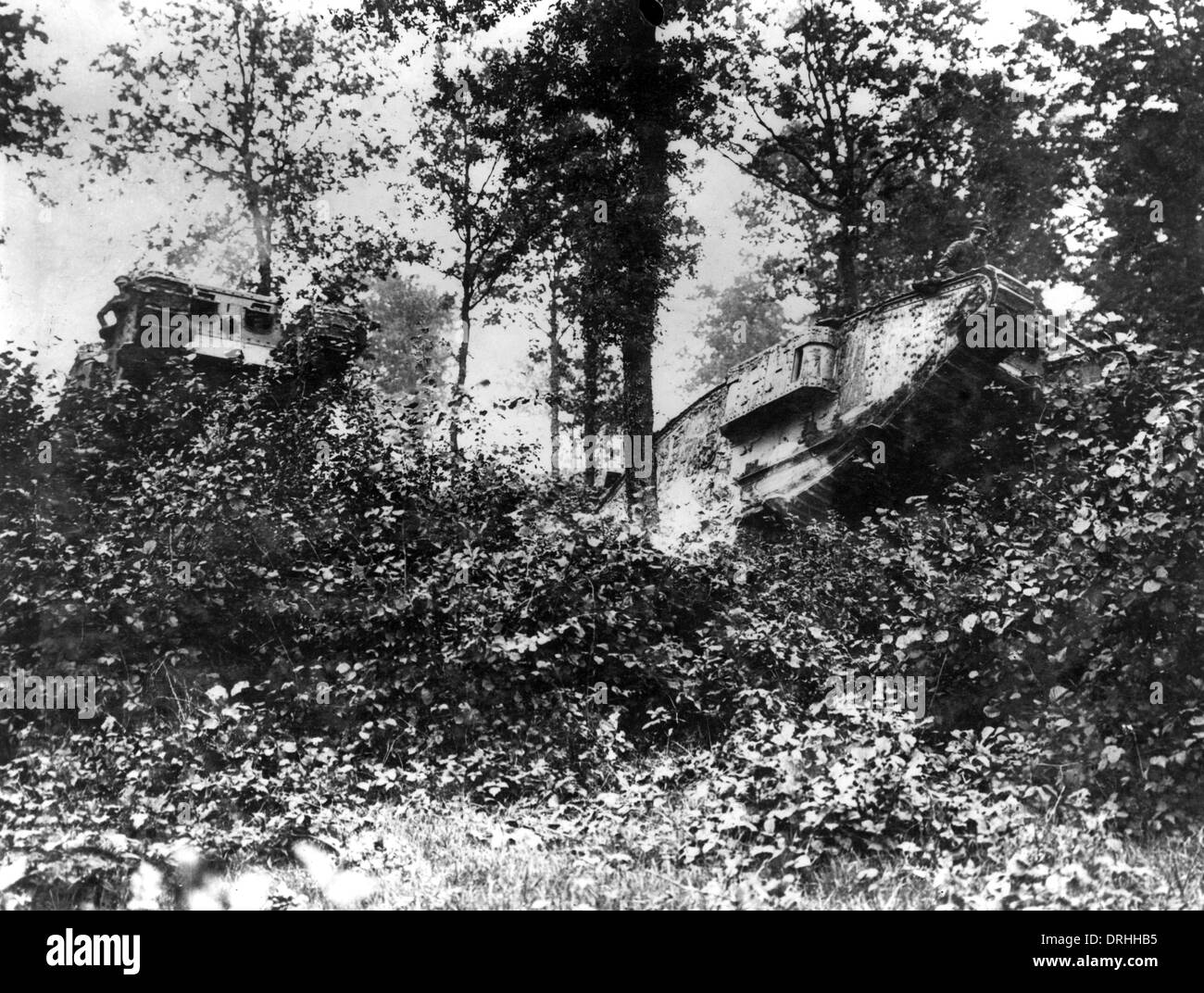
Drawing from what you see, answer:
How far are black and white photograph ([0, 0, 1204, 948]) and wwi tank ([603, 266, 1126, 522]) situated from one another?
0.06m

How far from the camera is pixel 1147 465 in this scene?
5289 mm

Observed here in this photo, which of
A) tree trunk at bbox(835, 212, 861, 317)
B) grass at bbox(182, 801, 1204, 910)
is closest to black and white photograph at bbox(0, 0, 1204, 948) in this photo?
grass at bbox(182, 801, 1204, 910)

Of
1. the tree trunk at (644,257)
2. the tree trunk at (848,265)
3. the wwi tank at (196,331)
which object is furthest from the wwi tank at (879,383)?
the tree trunk at (848,265)

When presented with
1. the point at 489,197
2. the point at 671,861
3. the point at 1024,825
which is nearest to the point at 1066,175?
the point at 489,197

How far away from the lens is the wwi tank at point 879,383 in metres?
9.80

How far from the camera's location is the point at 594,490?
11.9m

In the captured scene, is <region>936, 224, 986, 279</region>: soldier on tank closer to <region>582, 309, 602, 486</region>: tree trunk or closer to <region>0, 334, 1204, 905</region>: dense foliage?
<region>0, 334, 1204, 905</region>: dense foliage

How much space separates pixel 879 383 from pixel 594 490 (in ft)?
11.7

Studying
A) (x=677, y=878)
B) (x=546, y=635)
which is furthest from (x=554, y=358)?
Answer: (x=677, y=878)

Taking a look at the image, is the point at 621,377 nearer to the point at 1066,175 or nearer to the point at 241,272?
the point at 241,272

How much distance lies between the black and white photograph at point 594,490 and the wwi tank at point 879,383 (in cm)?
6

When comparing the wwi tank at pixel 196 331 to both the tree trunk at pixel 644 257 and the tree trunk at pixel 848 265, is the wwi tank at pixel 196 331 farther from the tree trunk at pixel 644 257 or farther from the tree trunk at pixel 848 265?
the tree trunk at pixel 848 265

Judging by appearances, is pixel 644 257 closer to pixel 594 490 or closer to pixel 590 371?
pixel 590 371

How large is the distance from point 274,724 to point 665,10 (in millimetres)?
7716
